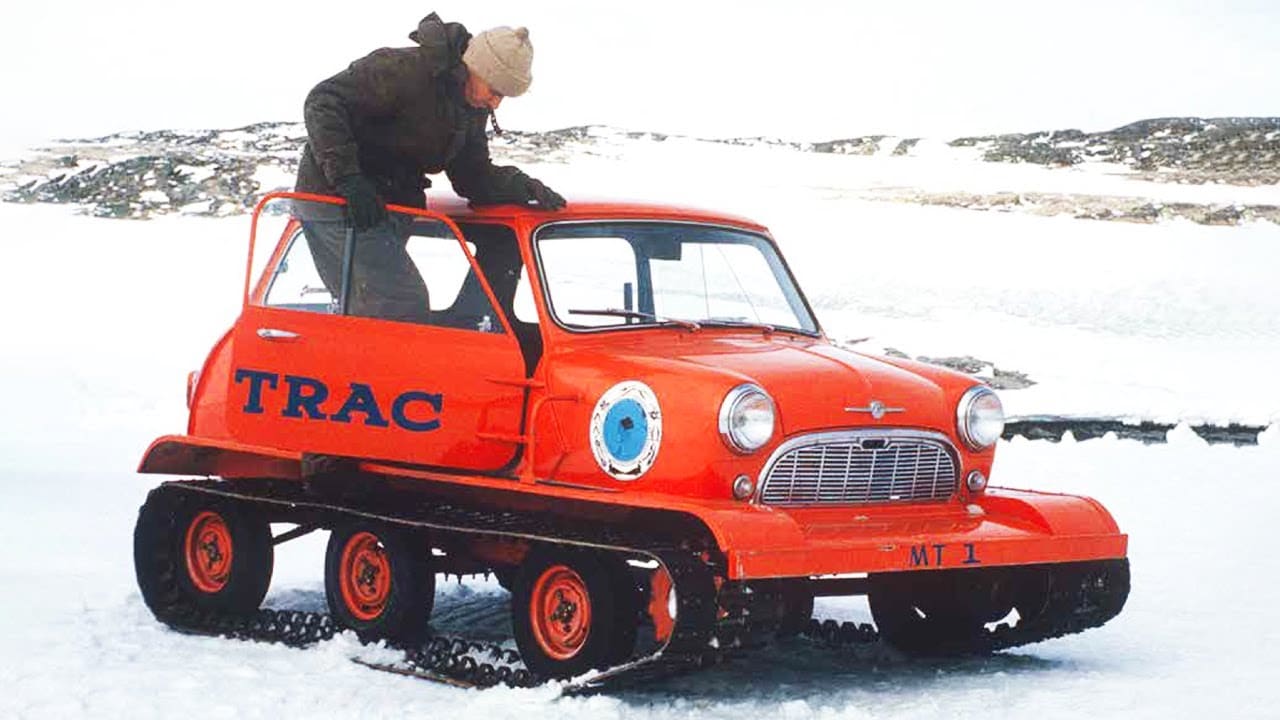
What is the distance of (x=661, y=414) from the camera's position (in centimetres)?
766

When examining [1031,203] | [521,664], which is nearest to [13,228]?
[1031,203]

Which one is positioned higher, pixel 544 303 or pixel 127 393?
pixel 544 303

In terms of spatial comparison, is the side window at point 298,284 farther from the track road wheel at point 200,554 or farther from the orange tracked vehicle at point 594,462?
the track road wheel at point 200,554

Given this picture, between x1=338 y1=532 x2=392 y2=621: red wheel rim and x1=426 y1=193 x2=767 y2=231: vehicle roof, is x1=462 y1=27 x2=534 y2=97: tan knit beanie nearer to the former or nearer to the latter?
x1=426 y1=193 x2=767 y2=231: vehicle roof

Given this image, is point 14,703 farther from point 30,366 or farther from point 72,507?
point 30,366

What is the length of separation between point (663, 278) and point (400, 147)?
1.35 meters

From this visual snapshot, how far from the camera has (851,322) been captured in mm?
24875

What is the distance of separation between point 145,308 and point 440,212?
1562cm

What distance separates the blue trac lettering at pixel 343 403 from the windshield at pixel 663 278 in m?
0.69

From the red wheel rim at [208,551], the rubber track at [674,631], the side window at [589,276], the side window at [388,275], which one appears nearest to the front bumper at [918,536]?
the rubber track at [674,631]

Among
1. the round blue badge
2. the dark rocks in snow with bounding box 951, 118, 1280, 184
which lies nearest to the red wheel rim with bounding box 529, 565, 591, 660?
the round blue badge

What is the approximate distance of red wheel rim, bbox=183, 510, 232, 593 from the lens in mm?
9680

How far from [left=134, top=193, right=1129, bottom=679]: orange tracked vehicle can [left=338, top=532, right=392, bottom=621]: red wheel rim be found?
0.01 meters

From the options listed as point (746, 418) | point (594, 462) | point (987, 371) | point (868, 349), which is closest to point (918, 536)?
point (746, 418)
